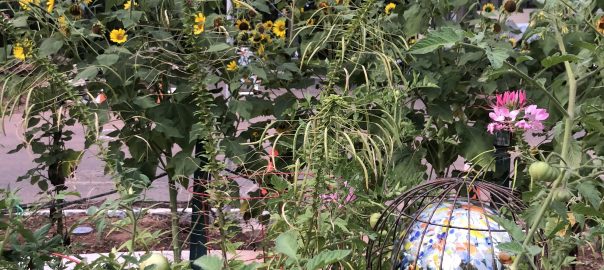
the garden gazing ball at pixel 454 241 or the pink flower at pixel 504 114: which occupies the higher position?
the pink flower at pixel 504 114

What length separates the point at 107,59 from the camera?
2.75 meters

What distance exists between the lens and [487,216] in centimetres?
188

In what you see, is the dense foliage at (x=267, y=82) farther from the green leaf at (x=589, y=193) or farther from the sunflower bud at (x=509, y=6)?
the green leaf at (x=589, y=193)

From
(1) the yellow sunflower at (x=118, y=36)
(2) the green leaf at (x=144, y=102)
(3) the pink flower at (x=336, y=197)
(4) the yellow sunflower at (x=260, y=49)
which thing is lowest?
(3) the pink flower at (x=336, y=197)

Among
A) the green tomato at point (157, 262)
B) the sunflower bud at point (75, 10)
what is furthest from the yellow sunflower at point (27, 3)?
the green tomato at point (157, 262)

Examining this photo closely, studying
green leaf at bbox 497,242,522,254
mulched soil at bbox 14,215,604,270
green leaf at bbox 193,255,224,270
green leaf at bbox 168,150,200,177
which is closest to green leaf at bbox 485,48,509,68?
green leaf at bbox 497,242,522,254

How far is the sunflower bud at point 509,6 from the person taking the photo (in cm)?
314

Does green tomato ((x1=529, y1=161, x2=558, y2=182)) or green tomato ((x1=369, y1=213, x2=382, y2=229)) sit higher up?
green tomato ((x1=529, y1=161, x2=558, y2=182))

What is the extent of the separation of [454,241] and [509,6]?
5.05 ft

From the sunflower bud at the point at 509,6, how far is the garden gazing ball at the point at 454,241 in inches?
55.1

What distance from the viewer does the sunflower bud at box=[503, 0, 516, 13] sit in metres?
3.14

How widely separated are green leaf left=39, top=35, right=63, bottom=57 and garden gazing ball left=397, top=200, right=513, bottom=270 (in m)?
1.52

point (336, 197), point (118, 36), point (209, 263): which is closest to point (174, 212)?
point (118, 36)

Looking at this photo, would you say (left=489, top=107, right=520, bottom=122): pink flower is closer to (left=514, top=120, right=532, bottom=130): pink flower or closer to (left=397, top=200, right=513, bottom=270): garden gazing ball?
(left=514, top=120, right=532, bottom=130): pink flower
